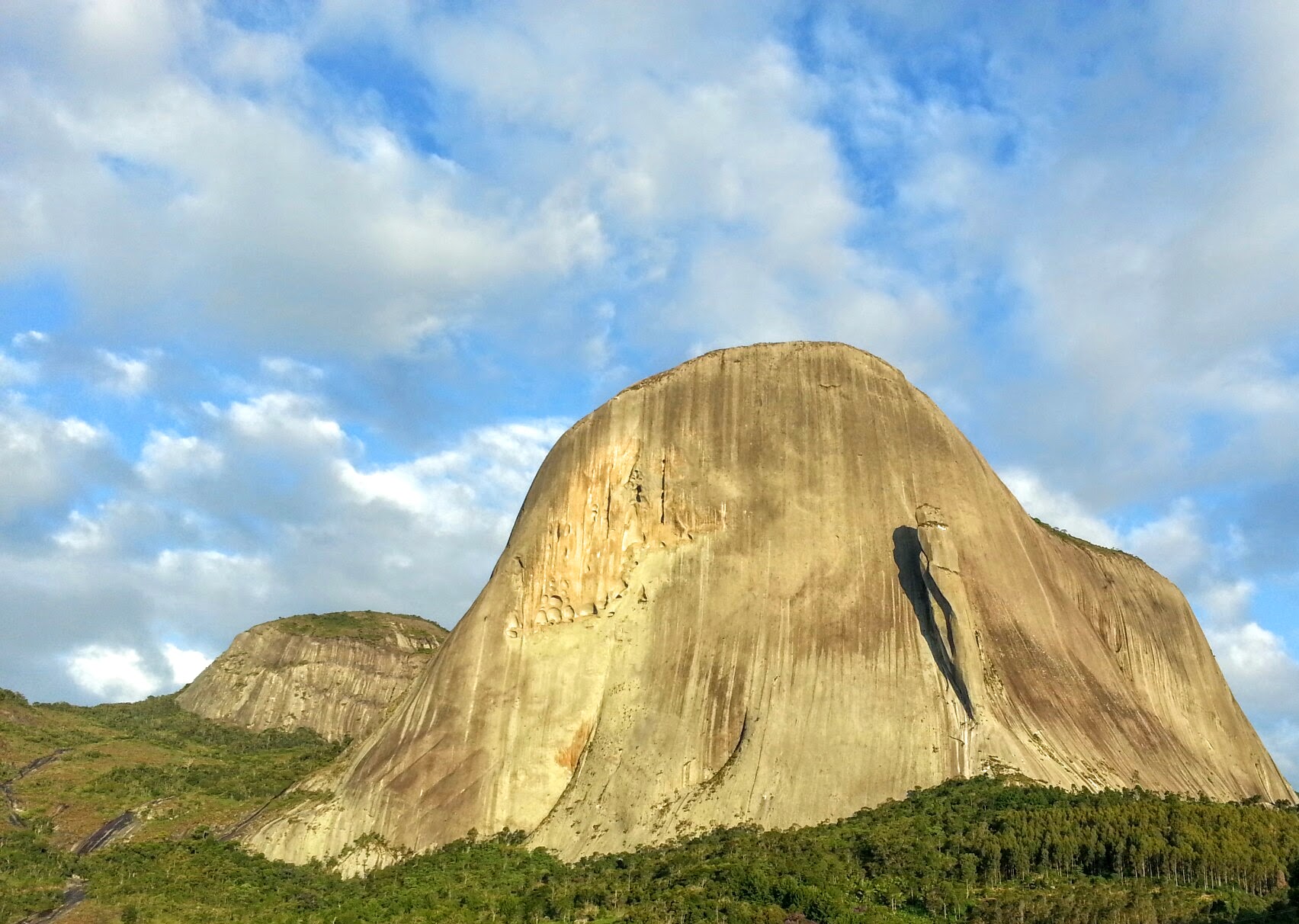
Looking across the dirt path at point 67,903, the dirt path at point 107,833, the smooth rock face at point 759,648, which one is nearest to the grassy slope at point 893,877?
the dirt path at point 67,903

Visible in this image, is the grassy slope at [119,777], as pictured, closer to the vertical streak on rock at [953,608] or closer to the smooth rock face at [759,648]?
the smooth rock face at [759,648]

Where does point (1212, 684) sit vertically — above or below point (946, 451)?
below

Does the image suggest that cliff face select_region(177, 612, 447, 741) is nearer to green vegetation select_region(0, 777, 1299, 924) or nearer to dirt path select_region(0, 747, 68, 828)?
dirt path select_region(0, 747, 68, 828)

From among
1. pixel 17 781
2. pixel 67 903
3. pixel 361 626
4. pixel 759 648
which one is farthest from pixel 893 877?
pixel 361 626

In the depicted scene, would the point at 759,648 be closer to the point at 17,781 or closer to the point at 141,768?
the point at 141,768

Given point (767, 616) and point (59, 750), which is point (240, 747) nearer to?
point (59, 750)

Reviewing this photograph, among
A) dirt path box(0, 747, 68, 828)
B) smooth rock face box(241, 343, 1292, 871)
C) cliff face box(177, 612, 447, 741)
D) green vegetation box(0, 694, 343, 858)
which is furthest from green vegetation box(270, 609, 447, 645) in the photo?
smooth rock face box(241, 343, 1292, 871)

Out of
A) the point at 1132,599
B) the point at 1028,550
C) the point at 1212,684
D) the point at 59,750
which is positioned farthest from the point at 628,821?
the point at 59,750
